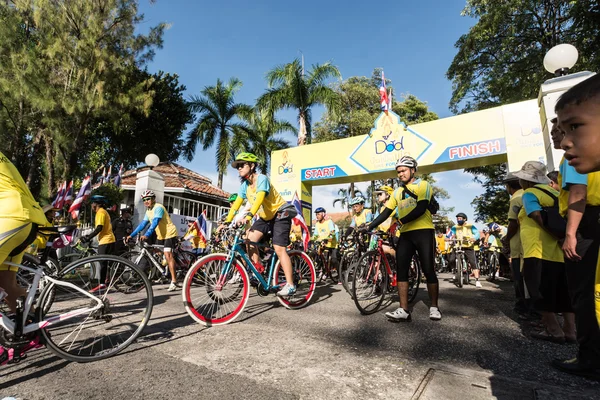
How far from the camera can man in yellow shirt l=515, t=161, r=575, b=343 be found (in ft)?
9.75

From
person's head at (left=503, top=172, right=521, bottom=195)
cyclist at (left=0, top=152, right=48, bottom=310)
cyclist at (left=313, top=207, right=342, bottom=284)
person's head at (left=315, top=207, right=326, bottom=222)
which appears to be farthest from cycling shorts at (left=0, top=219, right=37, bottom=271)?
person's head at (left=315, top=207, right=326, bottom=222)

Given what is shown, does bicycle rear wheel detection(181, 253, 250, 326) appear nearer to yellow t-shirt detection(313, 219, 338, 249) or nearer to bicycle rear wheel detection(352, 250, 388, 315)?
bicycle rear wheel detection(352, 250, 388, 315)

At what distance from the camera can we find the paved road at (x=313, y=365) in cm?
192

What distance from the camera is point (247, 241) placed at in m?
3.97

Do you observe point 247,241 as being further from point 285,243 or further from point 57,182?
point 57,182

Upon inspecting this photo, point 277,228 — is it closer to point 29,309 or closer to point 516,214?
point 29,309

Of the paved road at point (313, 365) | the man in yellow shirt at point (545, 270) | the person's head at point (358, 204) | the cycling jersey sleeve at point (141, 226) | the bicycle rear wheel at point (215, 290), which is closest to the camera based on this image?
the paved road at point (313, 365)

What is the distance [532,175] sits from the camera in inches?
137

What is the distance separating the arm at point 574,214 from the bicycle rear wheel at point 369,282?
7.13 ft

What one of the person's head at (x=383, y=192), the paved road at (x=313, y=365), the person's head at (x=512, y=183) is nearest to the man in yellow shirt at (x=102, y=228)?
the paved road at (x=313, y=365)

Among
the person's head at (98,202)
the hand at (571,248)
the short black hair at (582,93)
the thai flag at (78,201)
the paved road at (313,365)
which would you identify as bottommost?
the paved road at (313,365)

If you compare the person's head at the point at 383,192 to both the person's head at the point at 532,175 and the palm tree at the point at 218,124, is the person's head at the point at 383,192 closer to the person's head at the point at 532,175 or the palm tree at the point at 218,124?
the person's head at the point at 532,175

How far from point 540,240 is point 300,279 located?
292cm

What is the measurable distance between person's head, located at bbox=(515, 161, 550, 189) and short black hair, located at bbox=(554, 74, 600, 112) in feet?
9.96
